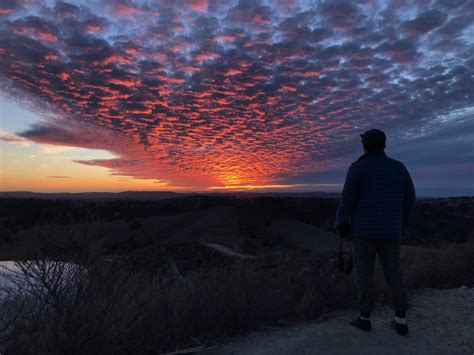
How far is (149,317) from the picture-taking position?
412 centimetres

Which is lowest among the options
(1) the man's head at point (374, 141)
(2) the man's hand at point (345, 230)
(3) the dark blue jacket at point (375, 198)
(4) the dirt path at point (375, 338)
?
(4) the dirt path at point (375, 338)

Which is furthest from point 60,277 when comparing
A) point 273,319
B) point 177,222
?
point 177,222

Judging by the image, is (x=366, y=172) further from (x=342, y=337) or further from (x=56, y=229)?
(x=56, y=229)

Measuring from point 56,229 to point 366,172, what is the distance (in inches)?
140

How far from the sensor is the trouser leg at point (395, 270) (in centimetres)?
445

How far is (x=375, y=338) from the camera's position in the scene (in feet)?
14.1

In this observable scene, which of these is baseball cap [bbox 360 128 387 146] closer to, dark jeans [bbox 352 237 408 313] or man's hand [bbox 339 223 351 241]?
man's hand [bbox 339 223 351 241]

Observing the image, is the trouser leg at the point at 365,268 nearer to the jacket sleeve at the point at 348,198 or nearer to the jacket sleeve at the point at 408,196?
the jacket sleeve at the point at 348,198

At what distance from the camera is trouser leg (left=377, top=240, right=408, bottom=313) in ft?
14.6

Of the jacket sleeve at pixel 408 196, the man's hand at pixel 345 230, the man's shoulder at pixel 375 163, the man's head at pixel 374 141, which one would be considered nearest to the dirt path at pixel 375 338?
the man's hand at pixel 345 230

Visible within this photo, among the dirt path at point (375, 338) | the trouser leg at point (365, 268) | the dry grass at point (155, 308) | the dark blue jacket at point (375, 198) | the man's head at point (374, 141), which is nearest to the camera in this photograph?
the dry grass at point (155, 308)

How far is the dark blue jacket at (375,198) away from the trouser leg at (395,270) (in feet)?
0.47

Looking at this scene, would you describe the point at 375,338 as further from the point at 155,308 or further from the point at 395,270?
the point at 155,308

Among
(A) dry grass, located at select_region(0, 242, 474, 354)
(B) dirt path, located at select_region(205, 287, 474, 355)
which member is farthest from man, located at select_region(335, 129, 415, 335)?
(A) dry grass, located at select_region(0, 242, 474, 354)
